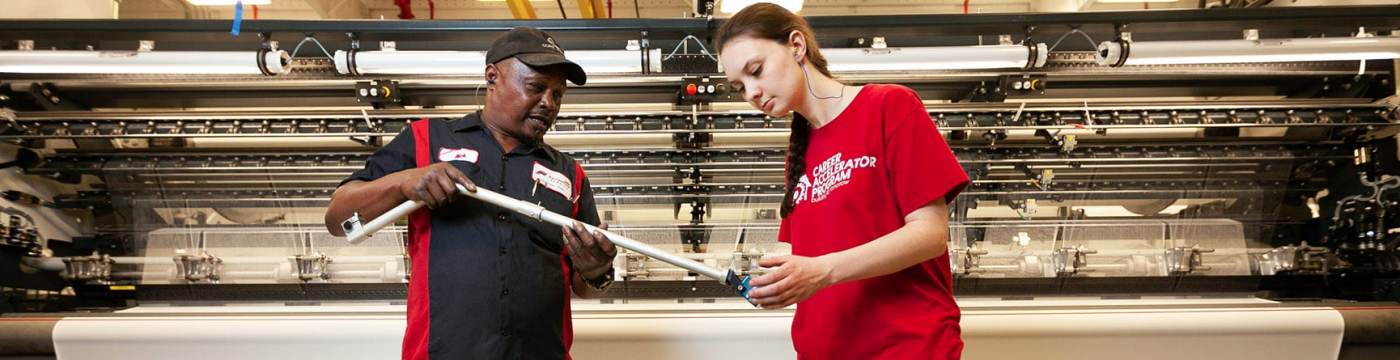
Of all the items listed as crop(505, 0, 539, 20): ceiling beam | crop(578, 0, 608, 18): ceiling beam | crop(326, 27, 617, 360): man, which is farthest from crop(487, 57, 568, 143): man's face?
crop(505, 0, 539, 20): ceiling beam

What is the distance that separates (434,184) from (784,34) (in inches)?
29.0

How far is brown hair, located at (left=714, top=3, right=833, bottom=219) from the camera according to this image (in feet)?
4.48

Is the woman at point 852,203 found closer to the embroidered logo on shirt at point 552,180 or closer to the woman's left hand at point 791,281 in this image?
the woman's left hand at point 791,281

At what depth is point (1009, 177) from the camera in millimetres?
3297

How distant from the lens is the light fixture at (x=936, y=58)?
9.35 ft

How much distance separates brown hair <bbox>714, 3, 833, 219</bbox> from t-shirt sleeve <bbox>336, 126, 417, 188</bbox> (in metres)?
0.75

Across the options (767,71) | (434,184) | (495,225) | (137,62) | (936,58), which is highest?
(137,62)

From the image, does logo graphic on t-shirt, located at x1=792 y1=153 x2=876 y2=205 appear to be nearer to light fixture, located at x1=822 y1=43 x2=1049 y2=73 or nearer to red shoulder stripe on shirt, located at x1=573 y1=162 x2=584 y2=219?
red shoulder stripe on shirt, located at x1=573 y1=162 x2=584 y2=219

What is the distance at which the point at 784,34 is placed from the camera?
4.51 ft

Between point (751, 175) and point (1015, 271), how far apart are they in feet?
4.17

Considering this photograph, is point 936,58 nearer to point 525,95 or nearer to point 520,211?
point 525,95

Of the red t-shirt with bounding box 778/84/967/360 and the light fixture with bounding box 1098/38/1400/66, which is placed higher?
the light fixture with bounding box 1098/38/1400/66

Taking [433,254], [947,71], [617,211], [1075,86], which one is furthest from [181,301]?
[1075,86]

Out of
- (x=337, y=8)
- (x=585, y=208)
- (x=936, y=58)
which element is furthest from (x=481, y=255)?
(x=337, y=8)
